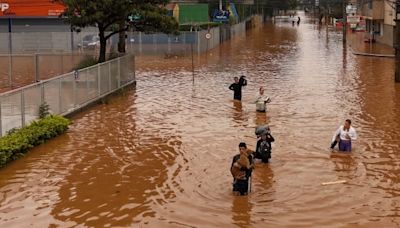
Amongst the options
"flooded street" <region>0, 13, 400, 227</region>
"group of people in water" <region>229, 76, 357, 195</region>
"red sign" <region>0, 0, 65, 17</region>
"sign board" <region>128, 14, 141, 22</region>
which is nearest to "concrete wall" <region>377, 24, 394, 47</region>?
"flooded street" <region>0, 13, 400, 227</region>

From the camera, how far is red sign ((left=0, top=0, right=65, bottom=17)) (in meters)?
62.0

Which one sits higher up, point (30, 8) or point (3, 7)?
point (3, 7)

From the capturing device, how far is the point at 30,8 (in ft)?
204

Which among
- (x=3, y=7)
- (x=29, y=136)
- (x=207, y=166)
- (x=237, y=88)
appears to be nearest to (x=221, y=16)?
(x=3, y=7)

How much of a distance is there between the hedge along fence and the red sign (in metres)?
44.7

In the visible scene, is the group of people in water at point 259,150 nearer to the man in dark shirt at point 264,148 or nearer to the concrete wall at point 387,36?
the man in dark shirt at point 264,148

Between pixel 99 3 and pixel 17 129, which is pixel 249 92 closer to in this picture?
pixel 99 3

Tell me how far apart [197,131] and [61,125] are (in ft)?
14.0

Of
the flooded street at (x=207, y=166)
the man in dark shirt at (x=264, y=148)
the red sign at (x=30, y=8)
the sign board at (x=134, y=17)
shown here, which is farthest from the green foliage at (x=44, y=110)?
the red sign at (x=30, y=8)

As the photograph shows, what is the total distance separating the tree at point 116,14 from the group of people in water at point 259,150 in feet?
29.4

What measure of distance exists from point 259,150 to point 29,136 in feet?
21.4

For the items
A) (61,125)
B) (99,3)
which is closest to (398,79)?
(99,3)

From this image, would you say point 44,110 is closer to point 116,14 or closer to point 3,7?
point 116,14

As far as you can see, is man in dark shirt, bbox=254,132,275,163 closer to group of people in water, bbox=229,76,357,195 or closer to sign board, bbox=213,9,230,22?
group of people in water, bbox=229,76,357,195
